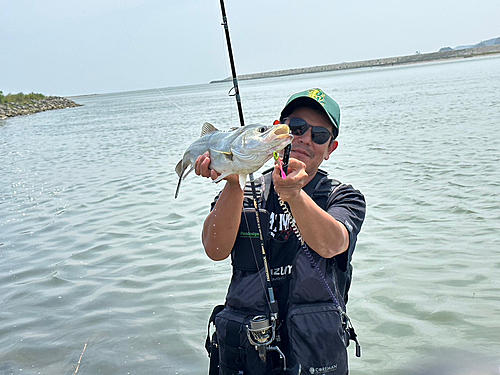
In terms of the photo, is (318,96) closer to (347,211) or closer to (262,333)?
(347,211)

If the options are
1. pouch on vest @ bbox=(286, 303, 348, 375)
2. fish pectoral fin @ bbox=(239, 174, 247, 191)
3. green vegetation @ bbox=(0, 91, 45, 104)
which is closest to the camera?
fish pectoral fin @ bbox=(239, 174, 247, 191)

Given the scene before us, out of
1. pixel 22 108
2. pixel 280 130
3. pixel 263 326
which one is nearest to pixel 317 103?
pixel 280 130

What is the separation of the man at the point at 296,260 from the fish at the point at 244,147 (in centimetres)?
10

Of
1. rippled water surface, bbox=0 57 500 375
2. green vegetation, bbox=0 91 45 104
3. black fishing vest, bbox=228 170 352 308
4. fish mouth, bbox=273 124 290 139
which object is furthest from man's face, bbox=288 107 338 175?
green vegetation, bbox=0 91 45 104

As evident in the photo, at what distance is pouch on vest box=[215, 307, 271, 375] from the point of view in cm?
288

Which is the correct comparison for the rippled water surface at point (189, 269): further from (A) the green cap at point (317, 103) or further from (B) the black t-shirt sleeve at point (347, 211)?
(A) the green cap at point (317, 103)

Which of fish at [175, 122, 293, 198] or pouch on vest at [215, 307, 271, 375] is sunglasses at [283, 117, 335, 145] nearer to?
fish at [175, 122, 293, 198]

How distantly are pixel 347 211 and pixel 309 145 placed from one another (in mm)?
476

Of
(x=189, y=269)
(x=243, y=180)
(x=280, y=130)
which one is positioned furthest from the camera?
(x=189, y=269)

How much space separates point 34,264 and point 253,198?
5.26 metres

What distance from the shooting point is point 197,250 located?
281 inches

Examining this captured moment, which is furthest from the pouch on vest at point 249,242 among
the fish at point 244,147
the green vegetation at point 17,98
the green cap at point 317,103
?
the green vegetation at point 17,98

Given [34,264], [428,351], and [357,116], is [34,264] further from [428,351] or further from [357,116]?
[357,116]

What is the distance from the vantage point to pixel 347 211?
2.90 m
